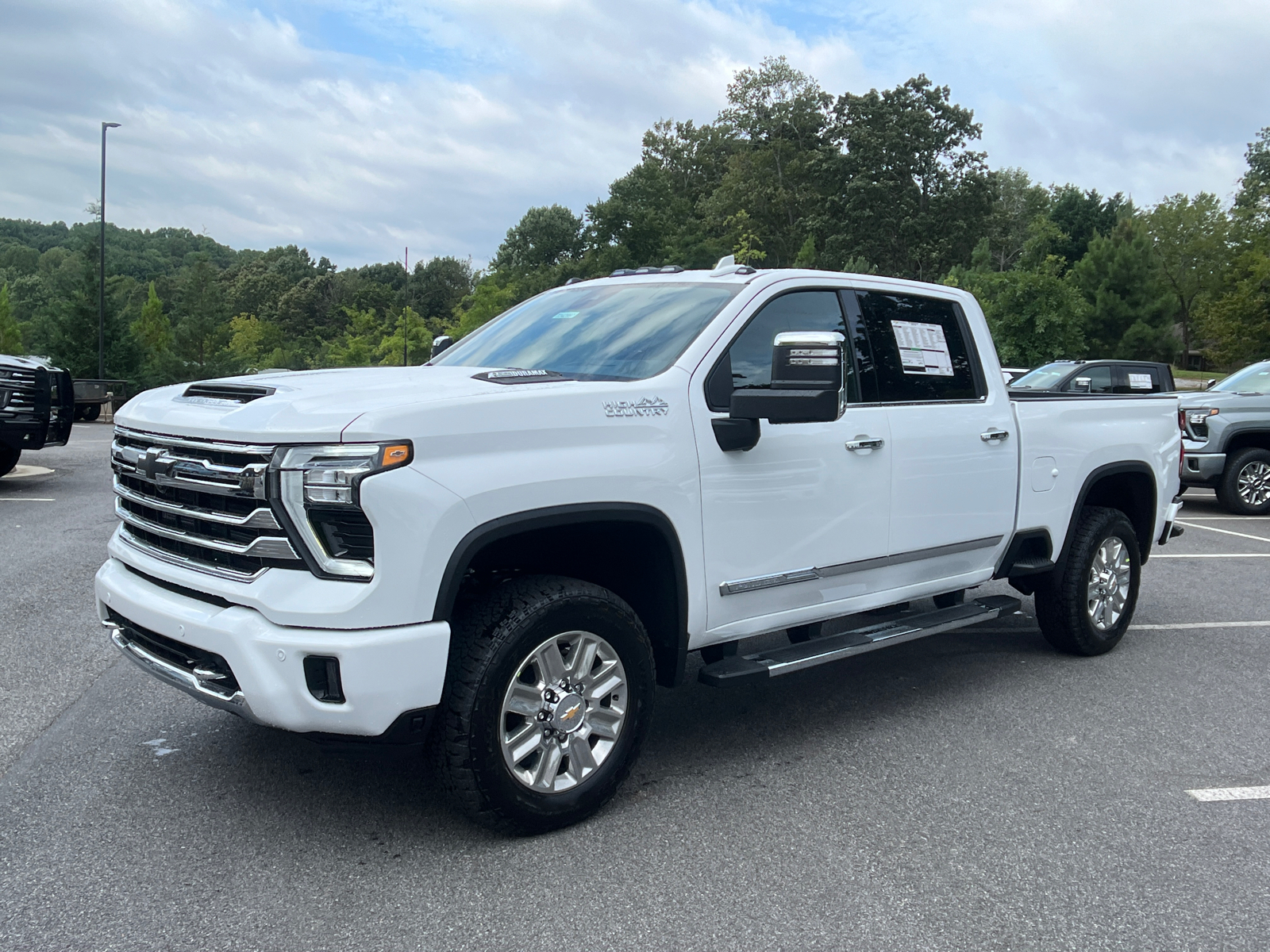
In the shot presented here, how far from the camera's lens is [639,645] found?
12.0 ft

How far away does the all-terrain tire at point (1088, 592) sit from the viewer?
5684 millimetres

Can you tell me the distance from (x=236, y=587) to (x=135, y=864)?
36.7 inches

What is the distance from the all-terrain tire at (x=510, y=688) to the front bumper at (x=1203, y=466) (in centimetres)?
1058

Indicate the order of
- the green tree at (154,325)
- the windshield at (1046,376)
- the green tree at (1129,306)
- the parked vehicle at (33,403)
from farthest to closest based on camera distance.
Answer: the green tree at (154,325) → the green tree at (1129,306) → the windshield at (1046,376) → the parked vehicle at (33,403)

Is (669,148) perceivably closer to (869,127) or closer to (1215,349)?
(869,127)

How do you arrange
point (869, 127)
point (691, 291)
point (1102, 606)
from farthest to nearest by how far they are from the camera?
point (869, 127)
point (1102, 606)
point (691, 291)

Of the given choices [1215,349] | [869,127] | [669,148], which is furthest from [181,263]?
[1215,349]

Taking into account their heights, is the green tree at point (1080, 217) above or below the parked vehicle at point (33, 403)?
above

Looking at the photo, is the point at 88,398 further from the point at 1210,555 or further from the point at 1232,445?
the point at 1232,445

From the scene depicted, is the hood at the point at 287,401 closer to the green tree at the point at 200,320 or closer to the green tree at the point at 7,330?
the green tree at the point at 200,320

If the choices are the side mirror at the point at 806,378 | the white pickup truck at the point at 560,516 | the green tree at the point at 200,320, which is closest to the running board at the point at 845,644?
the white pickup truck at the point at 560,516

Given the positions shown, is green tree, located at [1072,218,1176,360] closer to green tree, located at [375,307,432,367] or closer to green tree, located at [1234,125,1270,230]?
green tree, located at [1234,125,1270,230]

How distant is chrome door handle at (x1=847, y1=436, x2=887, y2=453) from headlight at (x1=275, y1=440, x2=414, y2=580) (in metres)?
2.00

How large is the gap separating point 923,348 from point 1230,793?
227 centimetres
